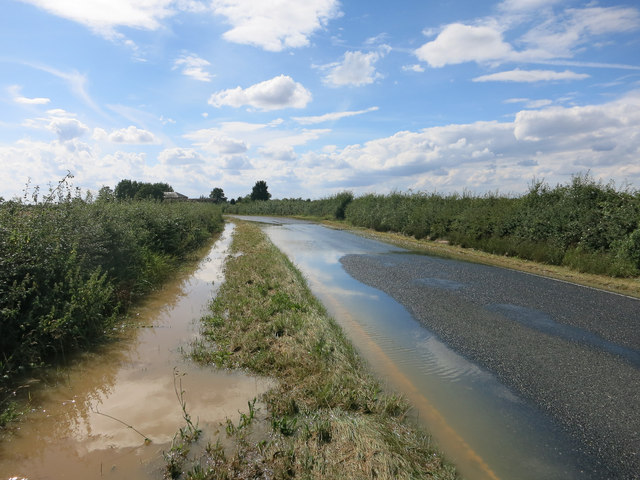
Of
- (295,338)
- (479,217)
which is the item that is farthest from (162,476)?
(479,217)

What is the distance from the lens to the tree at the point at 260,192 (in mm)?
90562

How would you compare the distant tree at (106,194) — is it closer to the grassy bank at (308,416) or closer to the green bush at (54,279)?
the green bush at (54,279)

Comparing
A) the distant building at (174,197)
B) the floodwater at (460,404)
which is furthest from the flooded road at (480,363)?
the distant building at (174,197)

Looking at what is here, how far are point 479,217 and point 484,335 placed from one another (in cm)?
1623

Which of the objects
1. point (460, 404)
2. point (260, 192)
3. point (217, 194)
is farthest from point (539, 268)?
point (217, 194)

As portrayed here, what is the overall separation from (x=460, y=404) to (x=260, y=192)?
8843 cm

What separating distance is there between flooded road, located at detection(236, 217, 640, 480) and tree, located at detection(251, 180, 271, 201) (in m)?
80.4

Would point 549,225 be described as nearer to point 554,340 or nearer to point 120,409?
point 554,340

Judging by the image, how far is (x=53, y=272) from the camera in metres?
5.93

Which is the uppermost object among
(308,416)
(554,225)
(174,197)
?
(174,197)

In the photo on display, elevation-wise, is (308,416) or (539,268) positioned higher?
(539,268)

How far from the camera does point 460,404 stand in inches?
186

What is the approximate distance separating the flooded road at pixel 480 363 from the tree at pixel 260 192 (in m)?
80.4

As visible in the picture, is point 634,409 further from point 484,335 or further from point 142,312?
point 142,312
